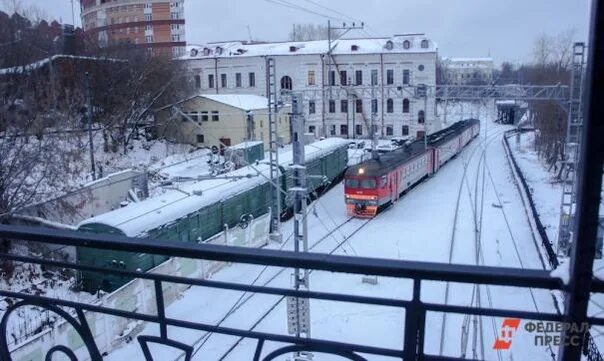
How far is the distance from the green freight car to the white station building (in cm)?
1621

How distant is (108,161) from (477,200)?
14747mm

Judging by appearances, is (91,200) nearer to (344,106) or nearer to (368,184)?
(368,184)

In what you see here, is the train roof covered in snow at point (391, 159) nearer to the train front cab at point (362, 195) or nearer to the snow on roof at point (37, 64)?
the train front cab at point (362, 195)

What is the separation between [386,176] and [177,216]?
7.54 m

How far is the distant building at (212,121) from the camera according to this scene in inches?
1032

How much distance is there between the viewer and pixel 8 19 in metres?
19.7

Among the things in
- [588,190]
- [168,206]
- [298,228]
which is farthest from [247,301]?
[588,190]

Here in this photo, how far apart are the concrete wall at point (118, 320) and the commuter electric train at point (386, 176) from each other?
4972 millimetres

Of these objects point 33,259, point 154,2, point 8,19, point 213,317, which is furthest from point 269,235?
point 154,2

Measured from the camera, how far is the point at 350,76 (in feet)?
107

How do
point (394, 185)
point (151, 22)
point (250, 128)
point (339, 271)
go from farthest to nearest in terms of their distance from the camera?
point (151, 22) → point (250, 128) → point (394, 185) → point (339, 271)

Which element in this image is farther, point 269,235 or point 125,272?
point 269,235

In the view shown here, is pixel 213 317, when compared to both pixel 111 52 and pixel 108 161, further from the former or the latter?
pixel 111 52

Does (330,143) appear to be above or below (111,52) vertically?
below
